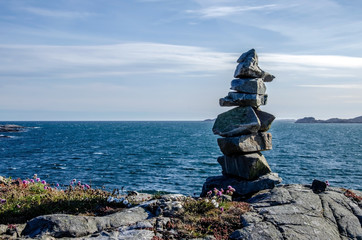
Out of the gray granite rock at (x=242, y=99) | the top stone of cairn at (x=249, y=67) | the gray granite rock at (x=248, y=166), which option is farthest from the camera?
the gray granite rock at (x=242, y=99)

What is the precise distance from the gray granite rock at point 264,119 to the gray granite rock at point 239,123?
63 cm

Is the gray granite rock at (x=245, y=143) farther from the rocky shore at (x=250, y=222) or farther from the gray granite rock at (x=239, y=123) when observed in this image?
the rocky shore at (x=250, y=222)

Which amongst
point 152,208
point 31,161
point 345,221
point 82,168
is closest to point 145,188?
point 82,168

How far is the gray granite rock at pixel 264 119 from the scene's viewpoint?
1803 centimetres

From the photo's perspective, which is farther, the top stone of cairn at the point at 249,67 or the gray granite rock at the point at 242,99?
the gray granite rock at the point at 242,99

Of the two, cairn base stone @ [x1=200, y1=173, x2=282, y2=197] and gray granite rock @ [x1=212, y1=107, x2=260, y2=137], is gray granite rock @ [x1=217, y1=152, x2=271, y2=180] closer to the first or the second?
cairn base stone @ [x1=200, y1=173, x2=282, y2=197]

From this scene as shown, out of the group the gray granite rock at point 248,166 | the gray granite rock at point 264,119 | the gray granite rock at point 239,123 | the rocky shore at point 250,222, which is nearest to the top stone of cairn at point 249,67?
the gray granite rock at point 239,123

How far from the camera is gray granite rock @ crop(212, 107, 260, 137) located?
17.3 metres

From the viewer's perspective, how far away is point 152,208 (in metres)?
11.7

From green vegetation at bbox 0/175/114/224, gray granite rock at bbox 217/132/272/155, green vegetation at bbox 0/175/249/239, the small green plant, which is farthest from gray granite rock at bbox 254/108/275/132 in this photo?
green vegetation at bbox 0/175/114/224

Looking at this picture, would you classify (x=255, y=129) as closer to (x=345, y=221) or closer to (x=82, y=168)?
(x=345, y=221)

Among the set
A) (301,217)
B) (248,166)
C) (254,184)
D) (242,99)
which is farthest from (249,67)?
(301,217)

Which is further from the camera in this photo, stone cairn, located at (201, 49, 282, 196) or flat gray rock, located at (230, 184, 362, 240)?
stone cairn, located at (201, 49, 282, 196)

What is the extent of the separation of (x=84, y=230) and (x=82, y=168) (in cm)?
3576
